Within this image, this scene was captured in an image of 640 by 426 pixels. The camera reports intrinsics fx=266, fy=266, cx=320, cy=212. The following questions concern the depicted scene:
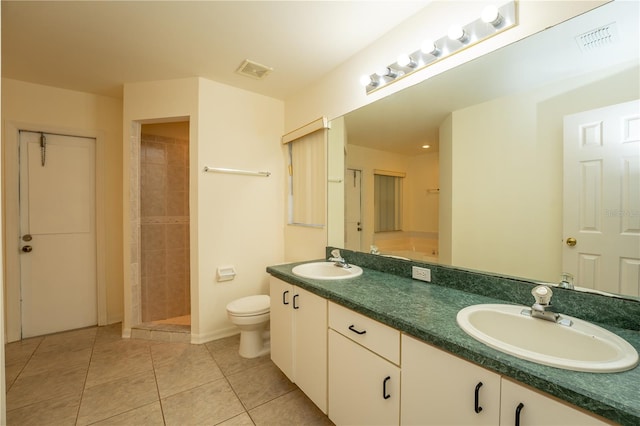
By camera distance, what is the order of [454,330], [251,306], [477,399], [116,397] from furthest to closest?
[251,306]
[116,397]
[454,330]
[477,399]

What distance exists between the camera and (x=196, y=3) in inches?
60.8

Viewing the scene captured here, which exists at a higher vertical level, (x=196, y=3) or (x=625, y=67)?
(x=196, y=3)

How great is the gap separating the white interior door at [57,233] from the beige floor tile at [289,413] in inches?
91.1

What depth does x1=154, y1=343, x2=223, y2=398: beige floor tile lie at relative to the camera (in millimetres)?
1814

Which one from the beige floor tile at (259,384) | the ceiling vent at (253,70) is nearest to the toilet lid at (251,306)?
the beige floor tile at (259,384)

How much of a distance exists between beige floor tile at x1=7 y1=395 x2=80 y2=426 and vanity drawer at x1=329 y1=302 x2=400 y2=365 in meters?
1.61

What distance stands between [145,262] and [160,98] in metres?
1.71

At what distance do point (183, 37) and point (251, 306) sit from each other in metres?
2.06

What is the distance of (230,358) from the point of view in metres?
2.17

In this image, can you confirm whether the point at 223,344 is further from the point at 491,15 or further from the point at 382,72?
the point at 491,15

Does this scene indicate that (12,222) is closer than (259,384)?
No

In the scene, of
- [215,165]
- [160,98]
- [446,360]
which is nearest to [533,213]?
[446,360]

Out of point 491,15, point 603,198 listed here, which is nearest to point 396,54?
point 491,15

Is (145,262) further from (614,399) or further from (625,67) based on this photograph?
(625,67)
